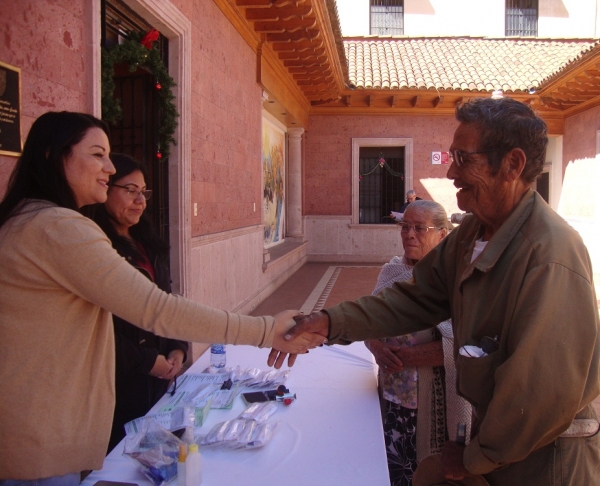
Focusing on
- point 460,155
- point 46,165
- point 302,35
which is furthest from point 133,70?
point 302,35

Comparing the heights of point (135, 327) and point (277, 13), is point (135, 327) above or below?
below

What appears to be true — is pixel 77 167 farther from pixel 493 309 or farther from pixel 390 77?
pixel 390 77

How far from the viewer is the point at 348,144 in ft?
53.7

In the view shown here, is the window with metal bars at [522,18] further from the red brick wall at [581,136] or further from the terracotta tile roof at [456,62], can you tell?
the red brick wall at [581,136]

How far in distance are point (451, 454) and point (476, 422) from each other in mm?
139

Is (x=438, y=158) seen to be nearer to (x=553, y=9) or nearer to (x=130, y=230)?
(x=553, y=9)

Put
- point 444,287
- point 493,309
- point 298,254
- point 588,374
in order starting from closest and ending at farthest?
point 588,374, point 493,309, point 444,287, point 298,254

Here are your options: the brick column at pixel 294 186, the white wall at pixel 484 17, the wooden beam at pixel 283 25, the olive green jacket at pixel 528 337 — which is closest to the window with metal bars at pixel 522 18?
the white wall at pixel 484 17

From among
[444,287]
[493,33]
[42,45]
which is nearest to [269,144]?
[42,45]

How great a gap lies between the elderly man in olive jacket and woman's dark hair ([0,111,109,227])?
1304mm

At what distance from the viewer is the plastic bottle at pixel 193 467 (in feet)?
5.97

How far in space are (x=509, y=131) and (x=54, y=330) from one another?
1537mm

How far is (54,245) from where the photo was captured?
1579mm

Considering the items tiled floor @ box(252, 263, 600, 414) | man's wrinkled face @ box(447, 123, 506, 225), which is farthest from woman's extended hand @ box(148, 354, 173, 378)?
tiled floor @ box(252, 263, 600, 414)
